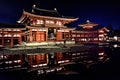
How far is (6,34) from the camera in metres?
25.8

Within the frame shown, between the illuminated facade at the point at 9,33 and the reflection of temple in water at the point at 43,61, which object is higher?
the illuminated facade at the point at 9,33

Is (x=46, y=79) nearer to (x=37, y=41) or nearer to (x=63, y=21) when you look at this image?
(x=37, y=41)

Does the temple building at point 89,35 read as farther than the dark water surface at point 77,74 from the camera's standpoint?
Yes

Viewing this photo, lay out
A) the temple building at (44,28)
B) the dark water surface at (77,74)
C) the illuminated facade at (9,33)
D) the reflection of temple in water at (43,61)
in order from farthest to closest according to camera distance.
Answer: the temple building at (44,28) < the illuminated facade at (9,33) < the reflection of temple in water at (43,61) < the dark water surface at (77,74)

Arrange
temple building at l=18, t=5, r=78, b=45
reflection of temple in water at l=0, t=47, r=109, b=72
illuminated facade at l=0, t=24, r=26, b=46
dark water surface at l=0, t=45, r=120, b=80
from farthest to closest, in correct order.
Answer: temple building at l=18, t=5, r=78, b=45, illuminated facade at l=0, t=24, r=26, b=46, reflection of temple in water at l=0, t=47, r=109, b=72, dark water surface at l=0, t=45, r=120, b=80

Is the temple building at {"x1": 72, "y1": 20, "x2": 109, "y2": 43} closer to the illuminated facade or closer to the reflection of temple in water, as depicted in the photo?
the illuminated facade

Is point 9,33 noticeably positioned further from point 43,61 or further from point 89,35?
point 89,35

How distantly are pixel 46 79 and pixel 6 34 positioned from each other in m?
20.8

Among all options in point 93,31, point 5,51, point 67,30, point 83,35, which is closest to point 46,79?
point 5,51

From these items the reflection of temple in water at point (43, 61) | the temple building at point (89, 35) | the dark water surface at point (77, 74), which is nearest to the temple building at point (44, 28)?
the temple building at point (89, 35)

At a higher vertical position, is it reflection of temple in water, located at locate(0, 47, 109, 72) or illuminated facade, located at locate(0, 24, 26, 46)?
illuminated facade, located at locate(0, 24, 26, 46)

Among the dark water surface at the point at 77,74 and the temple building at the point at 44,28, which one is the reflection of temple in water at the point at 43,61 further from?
the temple building at the point at 44,28

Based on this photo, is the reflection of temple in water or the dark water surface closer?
the dark water surface

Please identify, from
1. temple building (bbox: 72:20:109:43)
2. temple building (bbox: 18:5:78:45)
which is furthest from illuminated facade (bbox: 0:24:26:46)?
temple building (bbox: 72:20:109:43)
